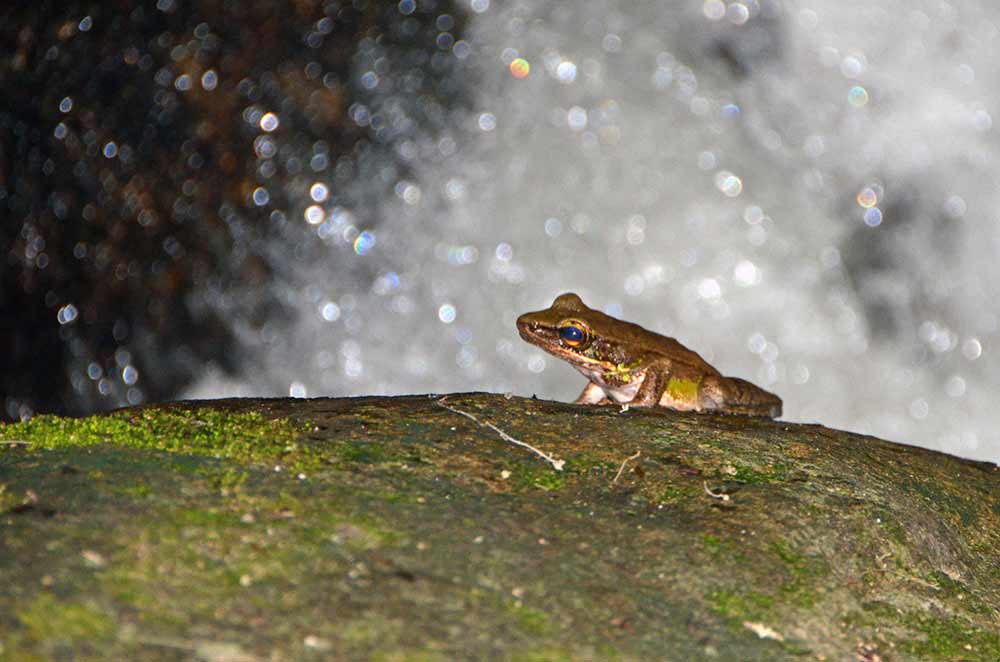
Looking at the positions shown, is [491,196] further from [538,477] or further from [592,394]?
[538,477]

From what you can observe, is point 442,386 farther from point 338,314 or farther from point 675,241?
point 675,241

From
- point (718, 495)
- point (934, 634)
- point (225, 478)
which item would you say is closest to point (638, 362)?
point (718, 495)

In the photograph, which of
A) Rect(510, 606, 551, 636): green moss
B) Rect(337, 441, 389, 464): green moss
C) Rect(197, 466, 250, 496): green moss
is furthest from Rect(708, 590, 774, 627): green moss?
Rect(197, 466, 250, 496): green moss

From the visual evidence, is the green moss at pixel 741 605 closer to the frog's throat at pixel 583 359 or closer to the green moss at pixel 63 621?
the green moss at pixel 63 621

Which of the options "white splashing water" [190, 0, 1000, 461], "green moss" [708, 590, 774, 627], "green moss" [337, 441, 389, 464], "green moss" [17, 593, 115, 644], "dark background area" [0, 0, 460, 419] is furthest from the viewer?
"white splashing water" [190, 0, 1000, 461]

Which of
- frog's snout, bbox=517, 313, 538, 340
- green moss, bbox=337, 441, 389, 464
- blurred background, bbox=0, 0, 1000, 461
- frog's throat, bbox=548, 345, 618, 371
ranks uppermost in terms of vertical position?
blurred background, bbox=0, 0, 1000, 461

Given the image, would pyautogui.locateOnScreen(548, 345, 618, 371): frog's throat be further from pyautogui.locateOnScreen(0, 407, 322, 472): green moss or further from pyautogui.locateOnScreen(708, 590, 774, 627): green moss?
pyautogui.locateOnScreen(708, 590, 774, 627): green moss

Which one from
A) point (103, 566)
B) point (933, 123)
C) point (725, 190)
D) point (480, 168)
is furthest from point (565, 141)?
point (103, 566)
